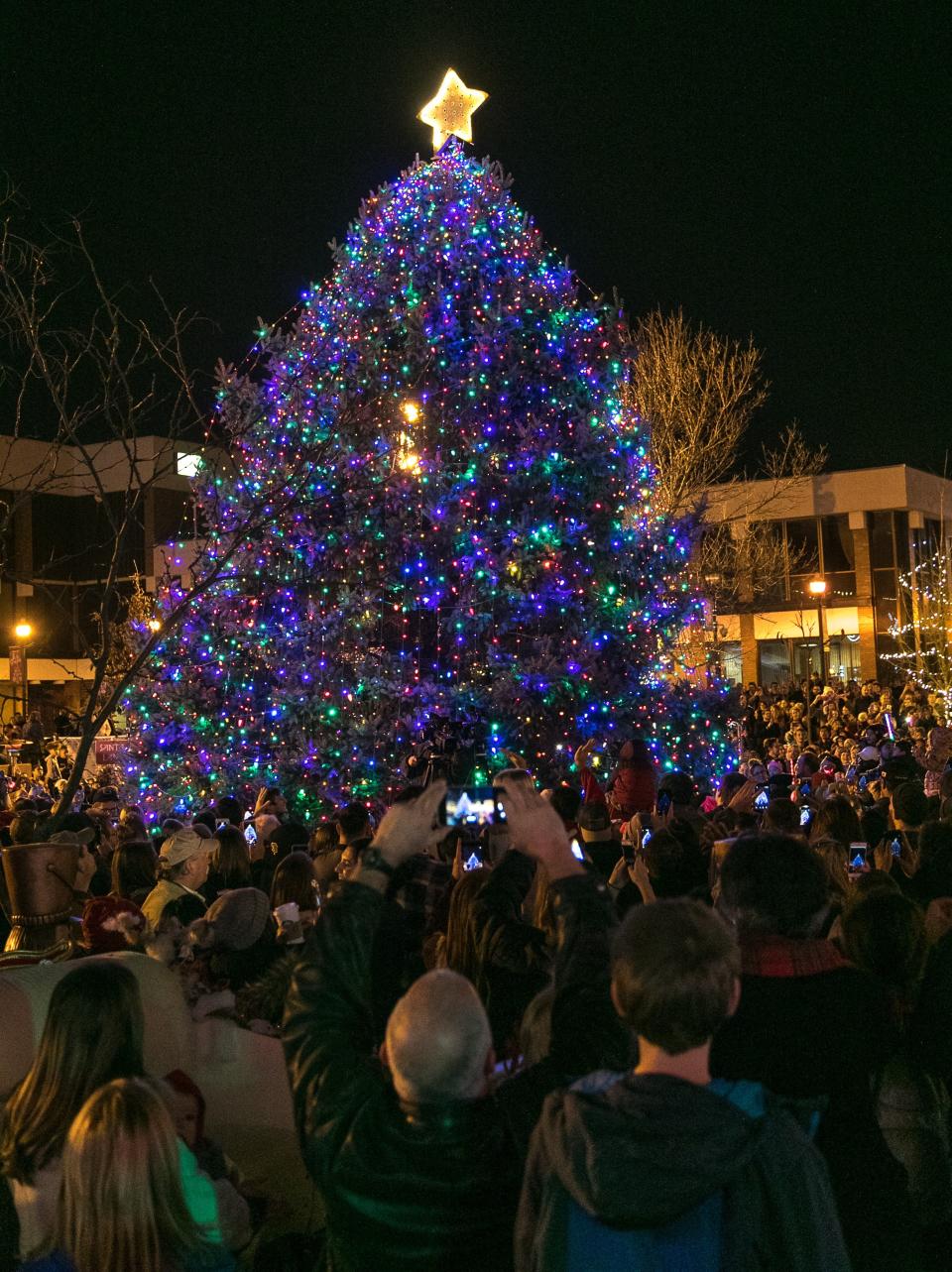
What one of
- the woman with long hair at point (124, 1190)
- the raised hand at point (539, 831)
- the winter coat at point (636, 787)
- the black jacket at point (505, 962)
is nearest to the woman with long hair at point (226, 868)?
the black jacket at point (505, 962)

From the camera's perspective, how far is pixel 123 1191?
→ 8.57 feet

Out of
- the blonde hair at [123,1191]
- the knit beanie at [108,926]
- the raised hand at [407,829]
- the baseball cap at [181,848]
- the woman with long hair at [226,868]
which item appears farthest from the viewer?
the woman with long hair at [226,868]

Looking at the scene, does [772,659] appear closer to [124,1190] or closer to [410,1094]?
[410,1094]

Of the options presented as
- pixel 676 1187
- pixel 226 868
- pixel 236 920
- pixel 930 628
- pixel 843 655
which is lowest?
pixel 676 1187

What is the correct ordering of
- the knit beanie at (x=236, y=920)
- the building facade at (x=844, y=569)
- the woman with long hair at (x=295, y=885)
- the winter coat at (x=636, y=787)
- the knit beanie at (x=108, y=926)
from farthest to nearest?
the building facade at (x=844, y=569)
the winter coat at (x=636, y=787)
the woman with long hair at (x=295, y=885)
the knit beanie at (x=236, y=920)
the knit beanie at (x=108, y=926)

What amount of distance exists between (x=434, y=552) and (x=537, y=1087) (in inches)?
520

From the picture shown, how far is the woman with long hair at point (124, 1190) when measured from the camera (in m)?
2.61

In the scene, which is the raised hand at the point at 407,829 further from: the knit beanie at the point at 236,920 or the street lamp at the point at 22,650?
the street lamp at the point at 22,650

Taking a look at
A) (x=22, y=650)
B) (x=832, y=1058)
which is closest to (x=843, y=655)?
(x=22, y=650)

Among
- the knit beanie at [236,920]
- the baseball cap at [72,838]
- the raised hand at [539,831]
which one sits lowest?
the knit beanie at [236,920]

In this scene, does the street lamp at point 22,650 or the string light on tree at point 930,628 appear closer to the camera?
the street lamp at point 22,650

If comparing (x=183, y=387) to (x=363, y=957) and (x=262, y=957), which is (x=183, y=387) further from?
(x=363, y=957)

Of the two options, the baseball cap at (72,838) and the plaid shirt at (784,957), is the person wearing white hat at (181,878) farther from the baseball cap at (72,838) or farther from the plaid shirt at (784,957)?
the plaid shirt at (784,957)

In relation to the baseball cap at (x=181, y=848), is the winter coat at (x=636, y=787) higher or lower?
higher
